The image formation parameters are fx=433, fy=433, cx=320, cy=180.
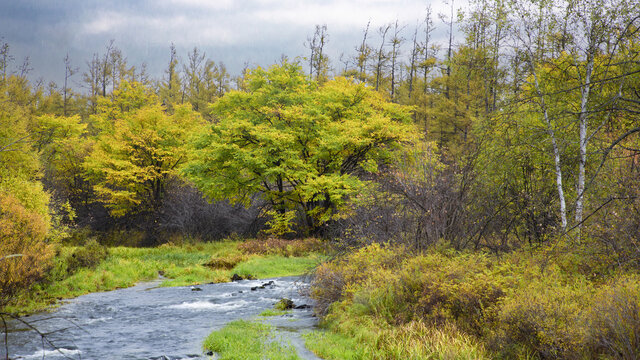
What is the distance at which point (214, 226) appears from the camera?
27.4 meters

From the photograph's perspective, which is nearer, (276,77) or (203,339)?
(203,339)

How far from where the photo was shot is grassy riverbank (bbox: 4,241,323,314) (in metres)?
14.3

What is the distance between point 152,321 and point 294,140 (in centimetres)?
1337

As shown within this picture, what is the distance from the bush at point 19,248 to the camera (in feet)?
39.9

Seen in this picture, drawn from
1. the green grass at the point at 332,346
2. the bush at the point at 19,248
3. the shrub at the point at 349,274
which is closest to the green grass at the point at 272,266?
the shrub at the point at 349,274

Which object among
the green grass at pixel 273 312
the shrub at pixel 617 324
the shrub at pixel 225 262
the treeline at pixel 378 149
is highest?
the treeline at pixel 378 149

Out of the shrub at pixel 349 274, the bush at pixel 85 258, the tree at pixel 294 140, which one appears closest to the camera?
the shrub at pixel 349 274

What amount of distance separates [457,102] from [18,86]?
1511 inches

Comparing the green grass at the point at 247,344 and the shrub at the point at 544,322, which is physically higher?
the shrub at the point at 544,322

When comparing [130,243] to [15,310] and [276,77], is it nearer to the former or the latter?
[276,77]

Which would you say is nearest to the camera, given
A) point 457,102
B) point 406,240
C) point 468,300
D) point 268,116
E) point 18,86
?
point 468,300

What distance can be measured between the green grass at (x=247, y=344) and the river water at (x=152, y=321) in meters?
0.27

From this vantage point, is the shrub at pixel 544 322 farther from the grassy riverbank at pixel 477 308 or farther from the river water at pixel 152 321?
the river water at pixel 152 321

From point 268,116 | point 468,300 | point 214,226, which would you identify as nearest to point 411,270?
point 468,300
